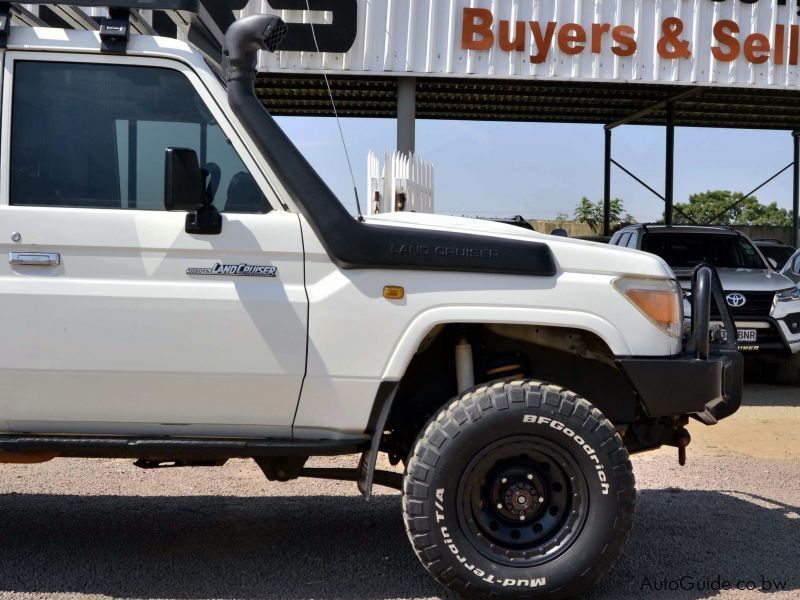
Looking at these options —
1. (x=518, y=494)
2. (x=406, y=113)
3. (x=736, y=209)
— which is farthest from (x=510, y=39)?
(x=736, y=209)

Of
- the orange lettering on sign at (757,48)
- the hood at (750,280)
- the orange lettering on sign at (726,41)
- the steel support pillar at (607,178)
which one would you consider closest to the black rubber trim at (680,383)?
the hood at (750,280)

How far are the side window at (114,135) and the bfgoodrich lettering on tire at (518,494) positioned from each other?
128 centimetres

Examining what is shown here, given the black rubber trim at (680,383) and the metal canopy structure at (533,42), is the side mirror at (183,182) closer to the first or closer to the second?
the black rubber trim at (680,383)

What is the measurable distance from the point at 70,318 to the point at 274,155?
3.43 ft

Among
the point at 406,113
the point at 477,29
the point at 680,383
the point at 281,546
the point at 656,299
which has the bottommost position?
the point at 281,546

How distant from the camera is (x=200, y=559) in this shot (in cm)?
471

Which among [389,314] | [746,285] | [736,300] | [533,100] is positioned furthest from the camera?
[533,100]

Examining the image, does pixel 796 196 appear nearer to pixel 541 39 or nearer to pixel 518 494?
pixel 541 39

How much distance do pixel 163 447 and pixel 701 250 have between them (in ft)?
29.6

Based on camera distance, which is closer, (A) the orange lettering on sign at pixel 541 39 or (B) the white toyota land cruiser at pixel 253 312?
(B) the white toyota land cruiser at pixel 253 312

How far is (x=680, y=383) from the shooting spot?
13.7 ft

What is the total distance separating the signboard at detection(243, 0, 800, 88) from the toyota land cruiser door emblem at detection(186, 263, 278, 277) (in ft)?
35.4

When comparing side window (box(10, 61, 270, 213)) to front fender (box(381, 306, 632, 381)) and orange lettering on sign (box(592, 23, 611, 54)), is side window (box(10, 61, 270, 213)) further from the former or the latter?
orange lettering on sign (box(592, 23, 611, 54))

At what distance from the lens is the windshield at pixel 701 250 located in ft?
37.9
